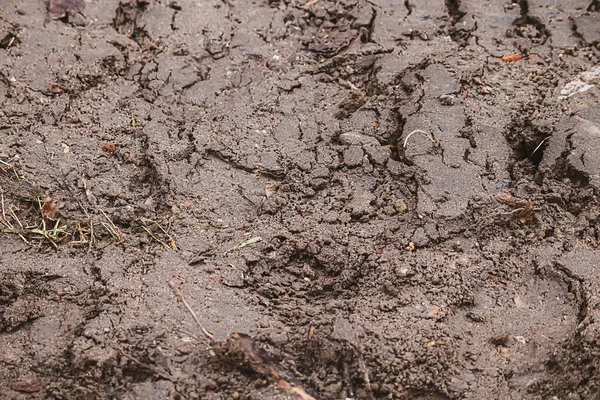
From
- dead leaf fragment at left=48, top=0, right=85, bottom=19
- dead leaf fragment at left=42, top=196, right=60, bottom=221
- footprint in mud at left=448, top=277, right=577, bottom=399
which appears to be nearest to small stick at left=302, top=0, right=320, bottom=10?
dead leaf fragment at left=48, top=0, right=85, bottom=19

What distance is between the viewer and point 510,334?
2.52m

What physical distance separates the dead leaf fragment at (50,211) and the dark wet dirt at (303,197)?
0.02m

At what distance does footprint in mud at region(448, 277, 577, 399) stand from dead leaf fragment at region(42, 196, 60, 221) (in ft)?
5.52

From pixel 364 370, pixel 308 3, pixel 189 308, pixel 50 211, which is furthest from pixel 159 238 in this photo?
pixel 308 3

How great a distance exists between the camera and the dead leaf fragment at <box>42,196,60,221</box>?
2.85 m

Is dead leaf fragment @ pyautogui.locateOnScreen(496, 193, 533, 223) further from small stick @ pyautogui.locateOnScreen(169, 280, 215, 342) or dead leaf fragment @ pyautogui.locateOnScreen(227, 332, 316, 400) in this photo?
small stick @ pyautogui.locateOnScreen(169, 280, 215, 342)

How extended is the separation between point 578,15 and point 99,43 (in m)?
2.52

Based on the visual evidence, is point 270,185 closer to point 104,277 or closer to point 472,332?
point 104,277

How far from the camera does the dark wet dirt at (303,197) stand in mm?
2420

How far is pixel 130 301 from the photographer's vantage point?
257 centimetres

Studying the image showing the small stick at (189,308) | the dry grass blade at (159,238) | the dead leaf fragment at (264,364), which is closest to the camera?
the dead leaf fragment at (264,364)

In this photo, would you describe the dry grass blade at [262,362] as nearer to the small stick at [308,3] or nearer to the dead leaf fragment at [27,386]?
the dead leaf fragment at [27,386]

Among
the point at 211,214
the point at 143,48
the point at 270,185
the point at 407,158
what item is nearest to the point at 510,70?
the point at 407,158

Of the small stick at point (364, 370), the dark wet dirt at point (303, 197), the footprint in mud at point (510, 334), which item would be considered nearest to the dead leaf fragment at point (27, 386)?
the dark wet dirt at point (303, 197)
